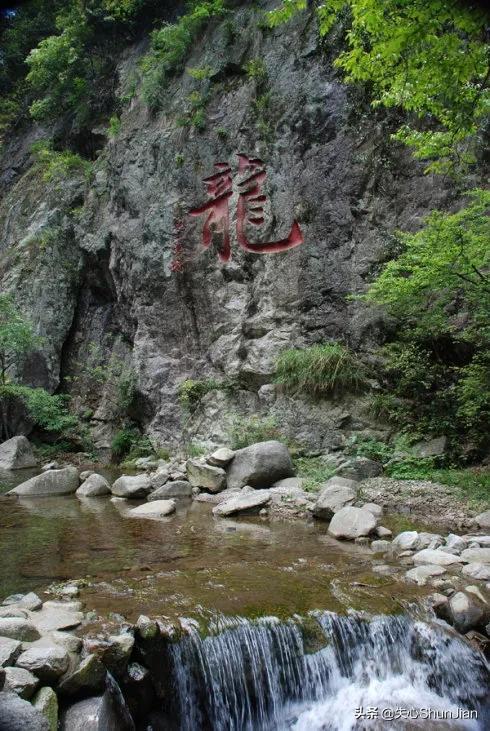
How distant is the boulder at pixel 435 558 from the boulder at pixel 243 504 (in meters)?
2.96

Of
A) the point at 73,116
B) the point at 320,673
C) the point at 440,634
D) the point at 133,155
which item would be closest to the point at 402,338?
the point at 440,634

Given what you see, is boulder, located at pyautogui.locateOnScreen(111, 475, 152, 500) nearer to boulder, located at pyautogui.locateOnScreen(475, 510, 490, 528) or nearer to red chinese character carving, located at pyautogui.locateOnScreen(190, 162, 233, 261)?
boulder, located at pyautogui.locateOnScreen(475, 510, 490, 528)

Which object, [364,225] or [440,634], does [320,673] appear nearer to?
[440,634]

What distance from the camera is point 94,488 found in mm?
9680

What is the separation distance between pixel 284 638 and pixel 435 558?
207 cm

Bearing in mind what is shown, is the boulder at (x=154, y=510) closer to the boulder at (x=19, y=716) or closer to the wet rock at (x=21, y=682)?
the wet rock at (x=21, y=682)

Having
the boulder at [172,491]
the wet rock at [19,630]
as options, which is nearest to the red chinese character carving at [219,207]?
the boulder at [172,491]

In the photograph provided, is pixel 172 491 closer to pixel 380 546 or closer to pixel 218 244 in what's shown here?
pixel 380 546

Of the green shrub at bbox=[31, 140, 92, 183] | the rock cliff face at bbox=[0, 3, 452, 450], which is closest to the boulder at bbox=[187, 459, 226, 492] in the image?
the rock cliff face at bbox=[0, 3, 452, 450]

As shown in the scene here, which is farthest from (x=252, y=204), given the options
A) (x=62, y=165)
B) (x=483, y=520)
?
(x=62, y=165)

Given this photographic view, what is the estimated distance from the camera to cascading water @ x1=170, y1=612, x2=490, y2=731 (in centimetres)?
379

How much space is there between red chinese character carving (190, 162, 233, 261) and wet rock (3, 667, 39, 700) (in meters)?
10.5

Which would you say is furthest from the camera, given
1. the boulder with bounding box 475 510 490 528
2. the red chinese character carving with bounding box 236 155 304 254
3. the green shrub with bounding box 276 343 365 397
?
the red chinese character carving with bounding box 236 155 304 254

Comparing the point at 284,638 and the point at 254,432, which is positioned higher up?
the point at 284,638
